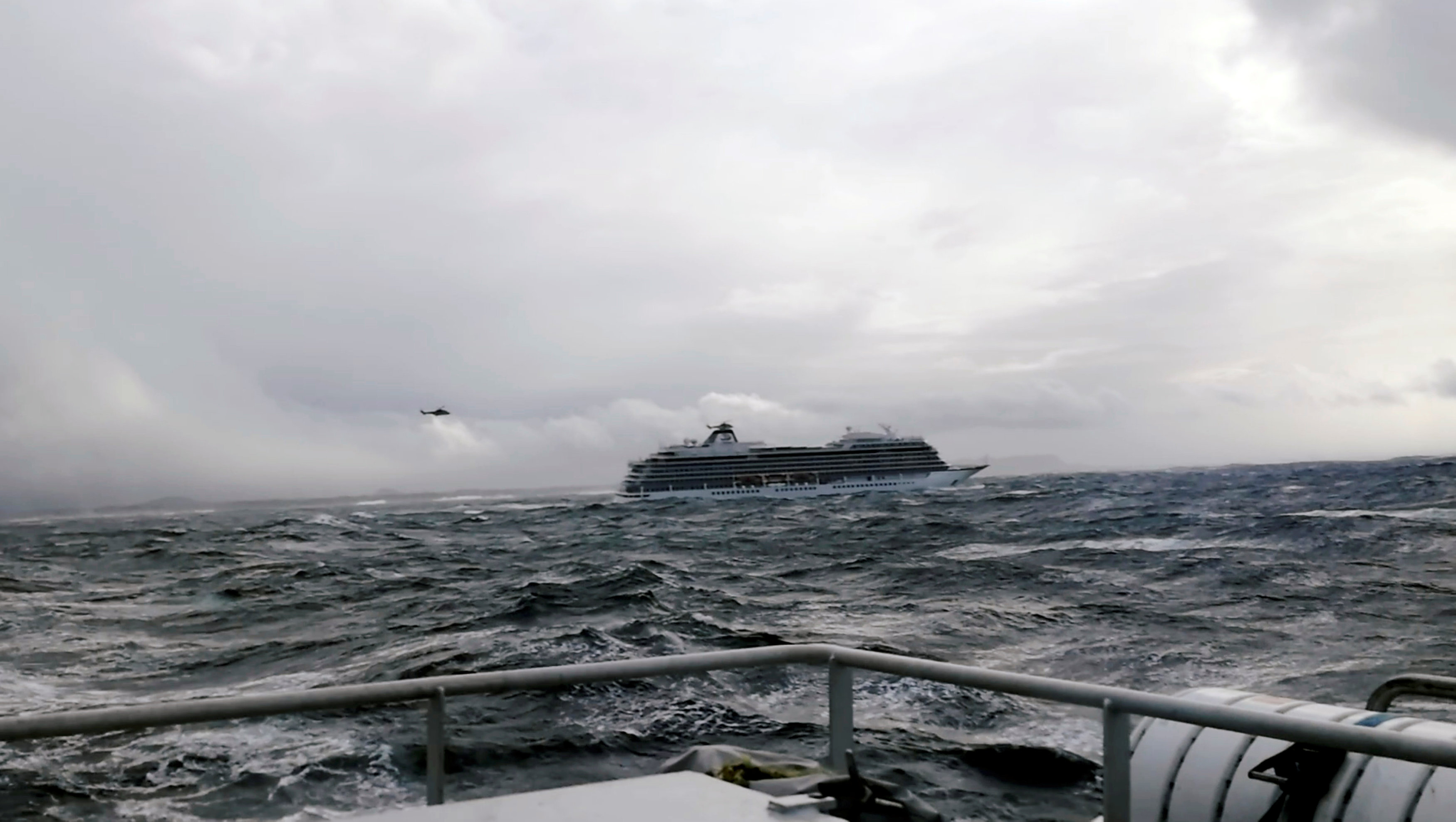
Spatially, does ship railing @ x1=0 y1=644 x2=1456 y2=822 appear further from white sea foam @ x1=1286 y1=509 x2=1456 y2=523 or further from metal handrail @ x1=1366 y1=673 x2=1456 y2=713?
white sea foam @ x1=1286 y1=509 x2=1456 y2=523

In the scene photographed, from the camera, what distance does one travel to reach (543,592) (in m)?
22.4

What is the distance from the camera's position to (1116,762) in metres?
3.02

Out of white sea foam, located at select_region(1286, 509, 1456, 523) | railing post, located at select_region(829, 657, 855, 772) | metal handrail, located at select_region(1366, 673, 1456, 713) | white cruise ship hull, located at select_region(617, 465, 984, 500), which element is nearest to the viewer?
metal handrail, located at select_region(1366, 673, 1456, 713)

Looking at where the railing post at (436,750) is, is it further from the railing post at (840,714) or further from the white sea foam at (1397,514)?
the white sea foam at (1397,514)

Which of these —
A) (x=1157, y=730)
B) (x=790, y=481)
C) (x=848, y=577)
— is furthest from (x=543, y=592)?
(x=790, y=481)

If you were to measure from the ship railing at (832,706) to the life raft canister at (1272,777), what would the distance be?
13.4 inches

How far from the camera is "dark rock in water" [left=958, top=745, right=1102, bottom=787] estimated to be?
936 centimetres

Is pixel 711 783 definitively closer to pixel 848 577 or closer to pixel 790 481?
pixel 848 577

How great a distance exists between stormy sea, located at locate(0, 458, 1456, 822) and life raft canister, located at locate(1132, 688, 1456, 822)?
16.6 ft

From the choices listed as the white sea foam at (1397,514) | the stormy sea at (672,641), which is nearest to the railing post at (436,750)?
the stormy sea at (672,641)

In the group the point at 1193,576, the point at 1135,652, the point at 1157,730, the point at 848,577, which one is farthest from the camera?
the point at 848,577

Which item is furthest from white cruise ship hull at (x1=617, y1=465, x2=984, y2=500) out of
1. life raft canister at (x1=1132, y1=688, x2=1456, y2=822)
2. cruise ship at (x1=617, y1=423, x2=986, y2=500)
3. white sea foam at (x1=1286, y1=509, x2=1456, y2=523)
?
life raft canister at (x1=1132, y1=688, x2=1456, y2=822)

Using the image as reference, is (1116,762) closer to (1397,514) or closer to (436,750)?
(436,750)

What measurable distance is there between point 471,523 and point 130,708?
2973 inches
